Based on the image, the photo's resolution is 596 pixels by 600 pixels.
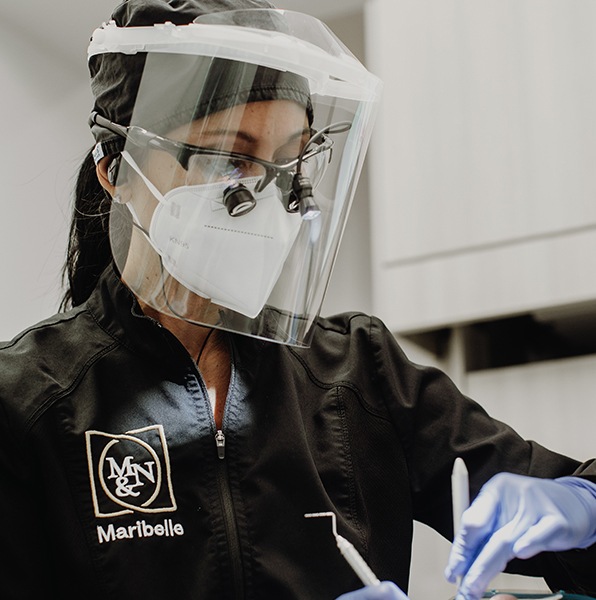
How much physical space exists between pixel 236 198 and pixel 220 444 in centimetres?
29

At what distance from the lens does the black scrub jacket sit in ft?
Result: 3.51

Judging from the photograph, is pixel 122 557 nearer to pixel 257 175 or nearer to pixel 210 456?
pixel 210 456

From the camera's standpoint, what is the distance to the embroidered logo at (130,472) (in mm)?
1090

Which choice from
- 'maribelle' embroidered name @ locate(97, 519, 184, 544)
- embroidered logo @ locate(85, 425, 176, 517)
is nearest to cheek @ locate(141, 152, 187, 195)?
embroidered logo @ locate(85, 425, 176, 517)

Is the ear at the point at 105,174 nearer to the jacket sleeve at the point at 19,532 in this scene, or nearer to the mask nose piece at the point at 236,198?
the mask nose piece at the point at 236,198

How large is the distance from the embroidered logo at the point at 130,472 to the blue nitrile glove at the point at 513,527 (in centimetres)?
34

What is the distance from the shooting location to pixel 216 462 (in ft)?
3.64

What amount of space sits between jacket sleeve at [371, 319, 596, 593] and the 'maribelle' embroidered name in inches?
13.4

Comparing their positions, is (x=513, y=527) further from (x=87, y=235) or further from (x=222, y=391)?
(x=87, y=235)

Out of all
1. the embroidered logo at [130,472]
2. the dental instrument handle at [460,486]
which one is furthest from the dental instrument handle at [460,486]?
the embroidered logo at [130,472]

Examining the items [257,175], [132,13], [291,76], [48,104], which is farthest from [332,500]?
[48,104]

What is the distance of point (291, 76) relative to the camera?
1134mm

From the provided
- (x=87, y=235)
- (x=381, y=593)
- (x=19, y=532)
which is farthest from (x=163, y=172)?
(x=381, y=593)

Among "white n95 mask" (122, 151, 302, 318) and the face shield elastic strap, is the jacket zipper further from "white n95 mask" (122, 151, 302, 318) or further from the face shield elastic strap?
the face shield elastic strap
